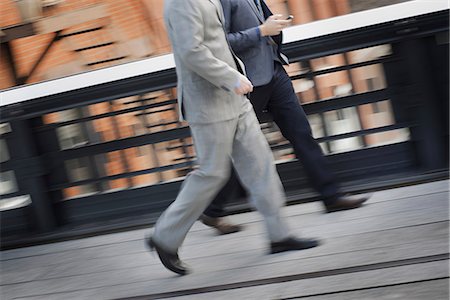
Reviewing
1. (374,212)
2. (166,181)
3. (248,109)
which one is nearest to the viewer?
(248,109)

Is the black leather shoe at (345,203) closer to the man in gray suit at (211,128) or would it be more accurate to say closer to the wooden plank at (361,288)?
the man in gray suit at (211,128)

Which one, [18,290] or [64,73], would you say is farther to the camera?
[64,73]

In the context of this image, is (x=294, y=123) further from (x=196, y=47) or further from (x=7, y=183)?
(x=7, y=183)

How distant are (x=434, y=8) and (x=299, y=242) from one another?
1.88 m

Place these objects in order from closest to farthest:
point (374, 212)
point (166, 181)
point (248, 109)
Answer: point (248, 109), point (374, 212), point (166, 181)

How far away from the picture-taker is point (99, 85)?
18.7 ft

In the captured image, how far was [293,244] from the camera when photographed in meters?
4.43

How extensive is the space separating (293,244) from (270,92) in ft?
3.28

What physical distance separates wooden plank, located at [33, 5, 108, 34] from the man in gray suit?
156cm

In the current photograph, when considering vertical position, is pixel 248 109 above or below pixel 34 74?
below

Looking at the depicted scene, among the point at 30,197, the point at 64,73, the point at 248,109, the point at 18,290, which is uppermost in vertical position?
the point at 64,73

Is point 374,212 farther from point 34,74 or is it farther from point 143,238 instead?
point 34,74

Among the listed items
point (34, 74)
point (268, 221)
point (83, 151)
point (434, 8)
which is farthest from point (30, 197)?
point (434, 8)

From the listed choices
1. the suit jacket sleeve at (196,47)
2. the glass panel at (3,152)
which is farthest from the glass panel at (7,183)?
the suit jacket sleeve at (196,47)
